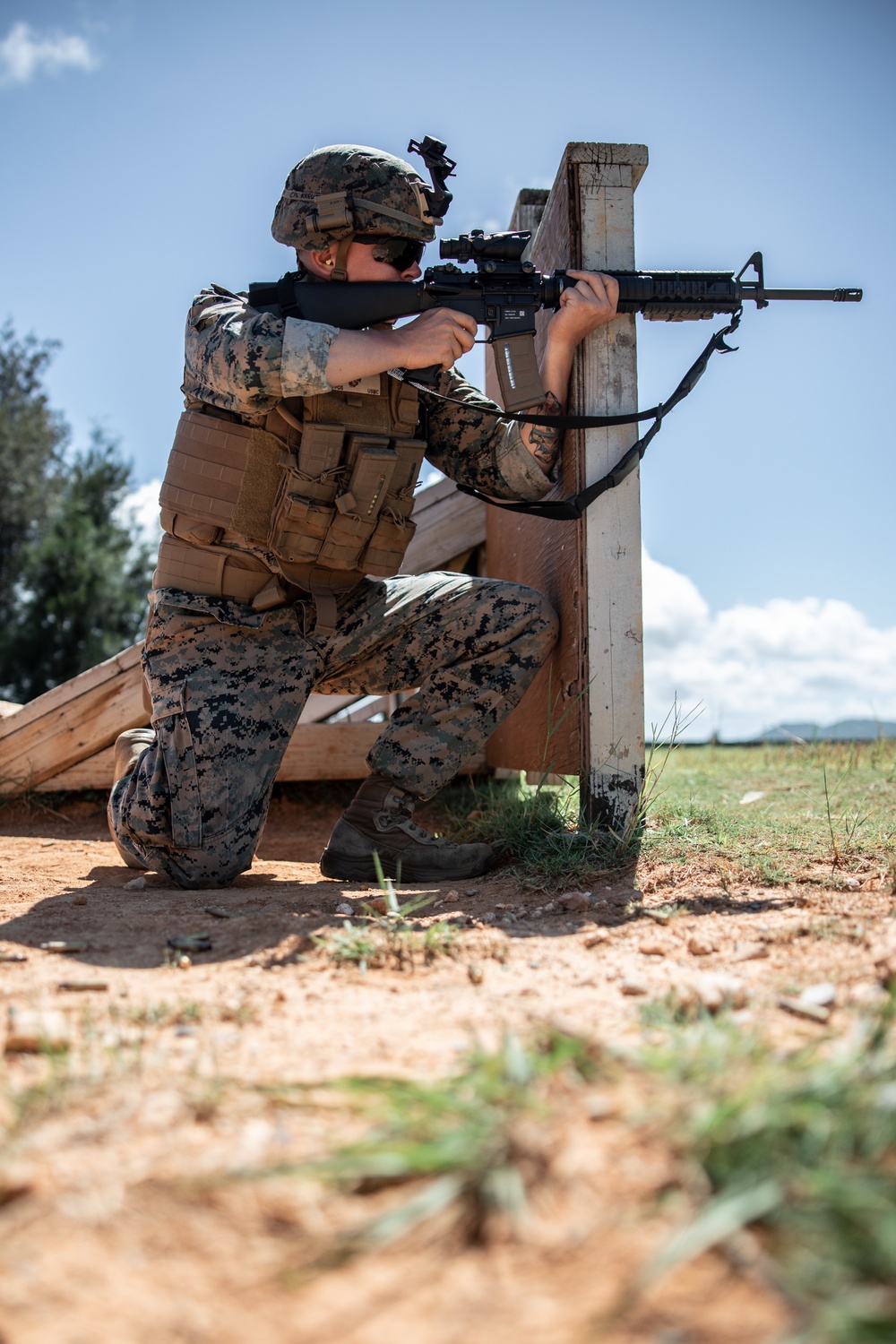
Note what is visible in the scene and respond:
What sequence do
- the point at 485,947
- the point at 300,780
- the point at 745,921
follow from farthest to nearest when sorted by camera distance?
the point at 300,780, the point at 745,921, the point at 485,947

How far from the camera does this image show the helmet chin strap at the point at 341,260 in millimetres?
3006

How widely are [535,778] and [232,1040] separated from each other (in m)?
2.69

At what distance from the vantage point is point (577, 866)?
2588mm

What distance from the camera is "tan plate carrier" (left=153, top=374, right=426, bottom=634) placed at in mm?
3000

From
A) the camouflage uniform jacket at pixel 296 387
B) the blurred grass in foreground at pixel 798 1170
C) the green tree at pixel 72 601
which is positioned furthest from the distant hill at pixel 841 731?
the green tree at pixel 72 601

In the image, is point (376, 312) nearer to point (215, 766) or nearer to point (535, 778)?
point (215, 766)

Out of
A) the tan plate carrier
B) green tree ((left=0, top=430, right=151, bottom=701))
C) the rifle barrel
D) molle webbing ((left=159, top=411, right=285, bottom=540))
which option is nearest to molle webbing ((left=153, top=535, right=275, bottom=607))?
the tan plate carrier

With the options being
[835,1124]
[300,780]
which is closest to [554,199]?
[300,780]

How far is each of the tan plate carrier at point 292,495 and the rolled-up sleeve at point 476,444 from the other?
224 mm

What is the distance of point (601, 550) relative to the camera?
9.56ft

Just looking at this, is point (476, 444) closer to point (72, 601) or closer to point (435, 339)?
point (435, 339)

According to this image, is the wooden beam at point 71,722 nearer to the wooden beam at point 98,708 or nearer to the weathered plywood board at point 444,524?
the wooden beam at point 98,708

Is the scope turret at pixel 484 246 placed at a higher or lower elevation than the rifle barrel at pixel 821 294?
higher

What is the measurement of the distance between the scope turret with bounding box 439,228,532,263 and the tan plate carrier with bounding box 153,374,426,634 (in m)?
0.45
